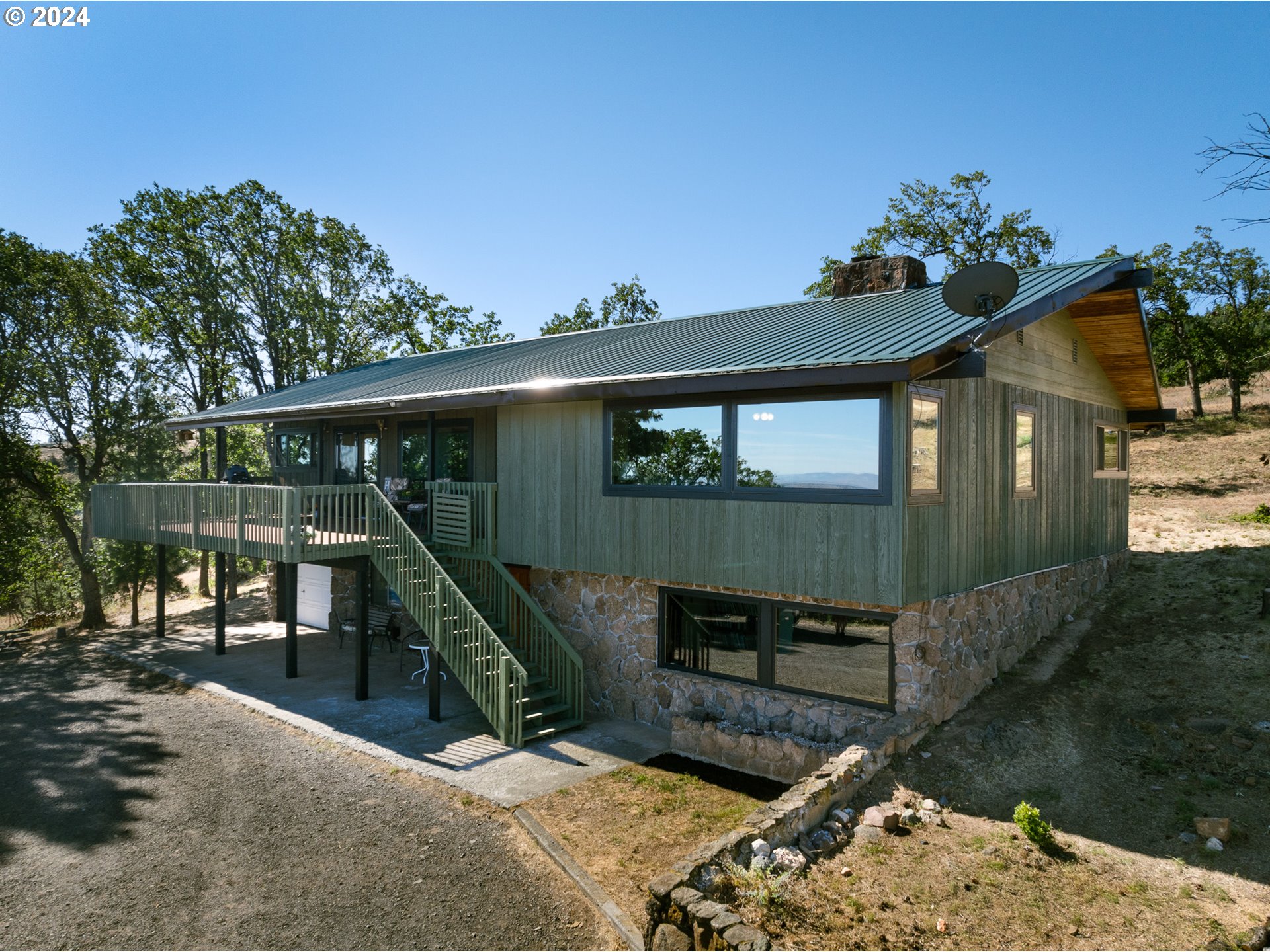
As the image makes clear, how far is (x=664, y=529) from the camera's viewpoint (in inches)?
355

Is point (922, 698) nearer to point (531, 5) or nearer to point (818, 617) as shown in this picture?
point (818, 617)

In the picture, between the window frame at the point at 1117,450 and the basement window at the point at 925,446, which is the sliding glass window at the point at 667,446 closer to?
the basement window at the point at 925,446

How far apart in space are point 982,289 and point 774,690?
4.95m

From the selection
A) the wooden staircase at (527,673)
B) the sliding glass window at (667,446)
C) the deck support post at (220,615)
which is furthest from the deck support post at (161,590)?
the sliding glass window at (667,446)

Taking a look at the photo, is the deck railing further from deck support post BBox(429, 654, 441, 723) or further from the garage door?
the garage door

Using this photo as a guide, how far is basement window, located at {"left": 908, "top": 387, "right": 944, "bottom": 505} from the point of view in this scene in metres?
7.25

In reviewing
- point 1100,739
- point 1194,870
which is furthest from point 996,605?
point 1194,870

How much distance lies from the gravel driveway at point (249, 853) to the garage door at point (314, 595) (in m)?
6.87

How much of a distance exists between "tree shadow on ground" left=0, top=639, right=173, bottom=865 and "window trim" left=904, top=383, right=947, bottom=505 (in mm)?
8101

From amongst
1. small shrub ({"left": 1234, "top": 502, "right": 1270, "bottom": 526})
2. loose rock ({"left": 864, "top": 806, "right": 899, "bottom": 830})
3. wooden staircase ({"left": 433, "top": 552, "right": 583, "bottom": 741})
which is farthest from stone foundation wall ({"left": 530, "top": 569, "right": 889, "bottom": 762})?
small shrub ({"left": 1234, "top": 502, "right": 1270, "bottom": 526})

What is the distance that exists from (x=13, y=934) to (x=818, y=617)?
7.34 meters

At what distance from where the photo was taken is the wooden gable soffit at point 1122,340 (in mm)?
10234

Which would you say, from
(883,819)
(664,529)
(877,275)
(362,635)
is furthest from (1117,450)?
(362,635)

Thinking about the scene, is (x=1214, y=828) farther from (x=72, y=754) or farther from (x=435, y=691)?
(x=72, y=754)
